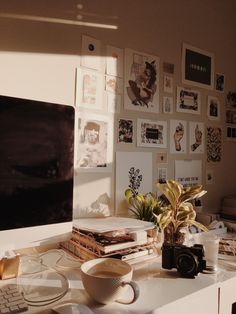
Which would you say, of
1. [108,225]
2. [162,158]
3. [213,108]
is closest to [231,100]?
[213,108]

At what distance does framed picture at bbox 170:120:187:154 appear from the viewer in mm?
1563

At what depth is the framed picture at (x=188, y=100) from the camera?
160cm

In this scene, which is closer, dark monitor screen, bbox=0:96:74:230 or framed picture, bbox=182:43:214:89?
dark monitor screen, bbox=0:96:74:230

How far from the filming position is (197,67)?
1.69 m

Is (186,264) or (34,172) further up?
(34,172)

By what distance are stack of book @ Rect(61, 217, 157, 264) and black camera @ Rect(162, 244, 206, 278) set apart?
12 centimetres

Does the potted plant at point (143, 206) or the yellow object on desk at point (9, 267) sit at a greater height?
the potted plant at point (143, 206)

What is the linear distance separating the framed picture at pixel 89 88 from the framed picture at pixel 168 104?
15.4 inches

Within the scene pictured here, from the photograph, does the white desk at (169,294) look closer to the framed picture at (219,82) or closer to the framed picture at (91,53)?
the framed picture at (91,53)

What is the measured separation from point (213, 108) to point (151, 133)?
21.2 inches

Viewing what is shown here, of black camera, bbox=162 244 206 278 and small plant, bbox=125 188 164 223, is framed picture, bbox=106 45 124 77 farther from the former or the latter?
black camera, bbox=162 244 206 278

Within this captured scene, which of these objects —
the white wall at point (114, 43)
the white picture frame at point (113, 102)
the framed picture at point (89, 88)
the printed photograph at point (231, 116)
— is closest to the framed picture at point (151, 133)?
the white wall at point (114, 43)

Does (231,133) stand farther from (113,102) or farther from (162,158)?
(113,102)

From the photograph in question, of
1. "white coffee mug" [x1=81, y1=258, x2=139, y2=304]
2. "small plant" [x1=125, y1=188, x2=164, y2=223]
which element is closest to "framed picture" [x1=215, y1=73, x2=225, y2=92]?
"small plant" [x1=125, y1=188, x2=164, y2=223]
